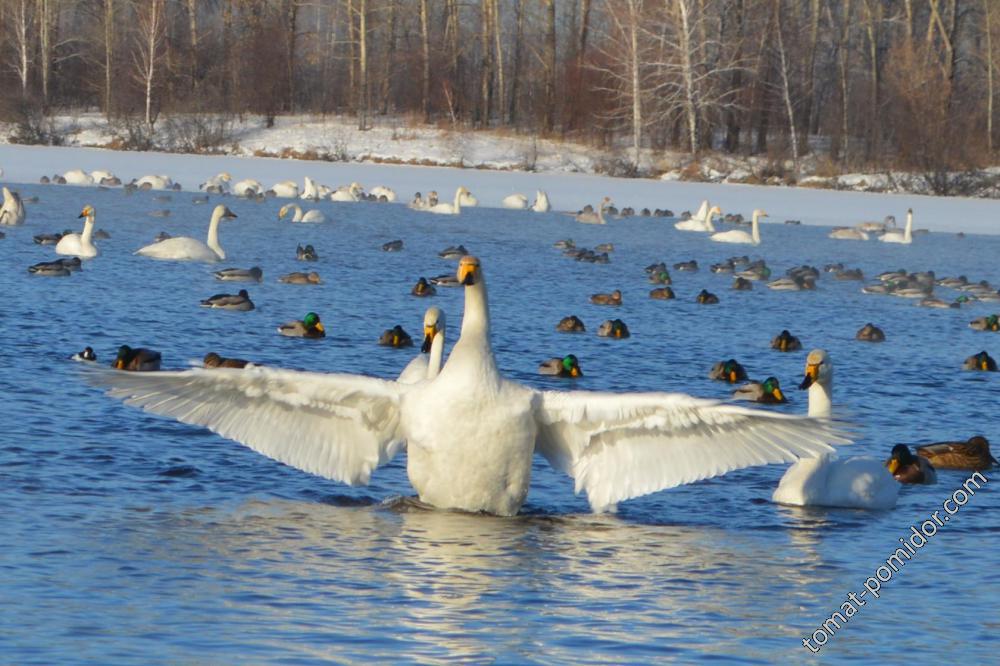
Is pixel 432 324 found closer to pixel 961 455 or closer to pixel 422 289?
pixel 961 455

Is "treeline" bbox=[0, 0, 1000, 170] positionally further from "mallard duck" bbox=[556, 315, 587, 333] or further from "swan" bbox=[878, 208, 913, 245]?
"mallard duck" bbox=[556, 315, 587, 333]

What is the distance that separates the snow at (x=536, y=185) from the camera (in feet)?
136

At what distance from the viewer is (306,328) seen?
662 inches

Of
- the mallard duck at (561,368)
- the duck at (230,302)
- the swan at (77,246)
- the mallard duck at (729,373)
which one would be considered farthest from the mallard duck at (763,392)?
the swan at (77,246)

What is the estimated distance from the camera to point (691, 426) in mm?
8812

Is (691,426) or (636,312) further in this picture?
(636,312)

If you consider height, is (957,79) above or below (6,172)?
above

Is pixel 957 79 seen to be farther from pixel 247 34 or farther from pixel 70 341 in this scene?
pixel 70 341

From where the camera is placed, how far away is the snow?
41.4 metres

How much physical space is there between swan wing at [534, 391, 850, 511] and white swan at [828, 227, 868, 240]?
2727 centimetres

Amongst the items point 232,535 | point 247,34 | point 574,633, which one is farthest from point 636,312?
point 247,34

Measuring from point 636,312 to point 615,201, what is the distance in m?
22.5

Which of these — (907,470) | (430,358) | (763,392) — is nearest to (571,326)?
(763,392)

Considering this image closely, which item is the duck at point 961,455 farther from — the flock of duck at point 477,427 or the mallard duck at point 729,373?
the mallard duck at point 729,373
